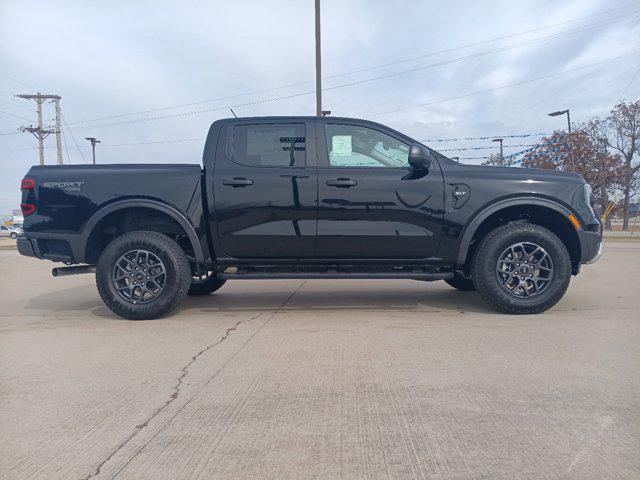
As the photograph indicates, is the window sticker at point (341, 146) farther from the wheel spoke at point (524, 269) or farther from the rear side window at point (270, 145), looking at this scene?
the wheel spoke at point (524, 269)

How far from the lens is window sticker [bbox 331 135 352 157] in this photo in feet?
16.1

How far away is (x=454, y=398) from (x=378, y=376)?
0.55m

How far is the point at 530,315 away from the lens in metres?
4.82

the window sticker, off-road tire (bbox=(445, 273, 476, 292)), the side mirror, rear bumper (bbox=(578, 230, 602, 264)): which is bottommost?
off-road tire (bbox=(445, 273, 476, 292))

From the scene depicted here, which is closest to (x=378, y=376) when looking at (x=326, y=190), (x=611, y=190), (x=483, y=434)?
(x=483, y=434)

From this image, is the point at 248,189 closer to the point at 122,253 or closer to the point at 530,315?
the point at 122,253

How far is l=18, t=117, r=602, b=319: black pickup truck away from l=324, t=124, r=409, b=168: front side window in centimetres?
2

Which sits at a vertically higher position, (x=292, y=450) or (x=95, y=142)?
(x=95, y=142)

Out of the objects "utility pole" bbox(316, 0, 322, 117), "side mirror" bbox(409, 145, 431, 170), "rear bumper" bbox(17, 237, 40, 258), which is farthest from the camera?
"utility pole" bbox(316, 0, 322, 117)

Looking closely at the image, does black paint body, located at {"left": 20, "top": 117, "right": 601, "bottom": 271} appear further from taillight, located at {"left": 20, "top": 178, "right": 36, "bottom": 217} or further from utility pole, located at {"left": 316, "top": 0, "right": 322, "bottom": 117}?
utility pole, located at {"left": 316, "top": 0, "right": 322, "bottom": 117}

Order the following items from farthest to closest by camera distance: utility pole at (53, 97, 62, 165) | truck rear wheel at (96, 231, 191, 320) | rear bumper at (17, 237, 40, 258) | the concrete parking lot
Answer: utility pole at (53, 97, 62, 165) < rear bumper at (17, 237, 40, 258) < truck rear wheel at (96, 231, 191, 320) < the concrete parking lot

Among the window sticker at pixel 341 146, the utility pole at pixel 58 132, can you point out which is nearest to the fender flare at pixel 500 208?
the window sticker at pixel 341 146

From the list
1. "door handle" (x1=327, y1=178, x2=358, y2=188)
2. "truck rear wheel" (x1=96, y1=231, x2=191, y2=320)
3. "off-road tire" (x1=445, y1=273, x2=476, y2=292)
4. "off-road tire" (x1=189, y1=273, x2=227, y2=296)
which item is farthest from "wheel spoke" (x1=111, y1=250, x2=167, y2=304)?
"off-road tire" (x1=445, y1=273, x2=476, y2=292)

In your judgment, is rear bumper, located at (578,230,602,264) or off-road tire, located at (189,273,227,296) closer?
rear bumper, located at (578,230,602,264)
